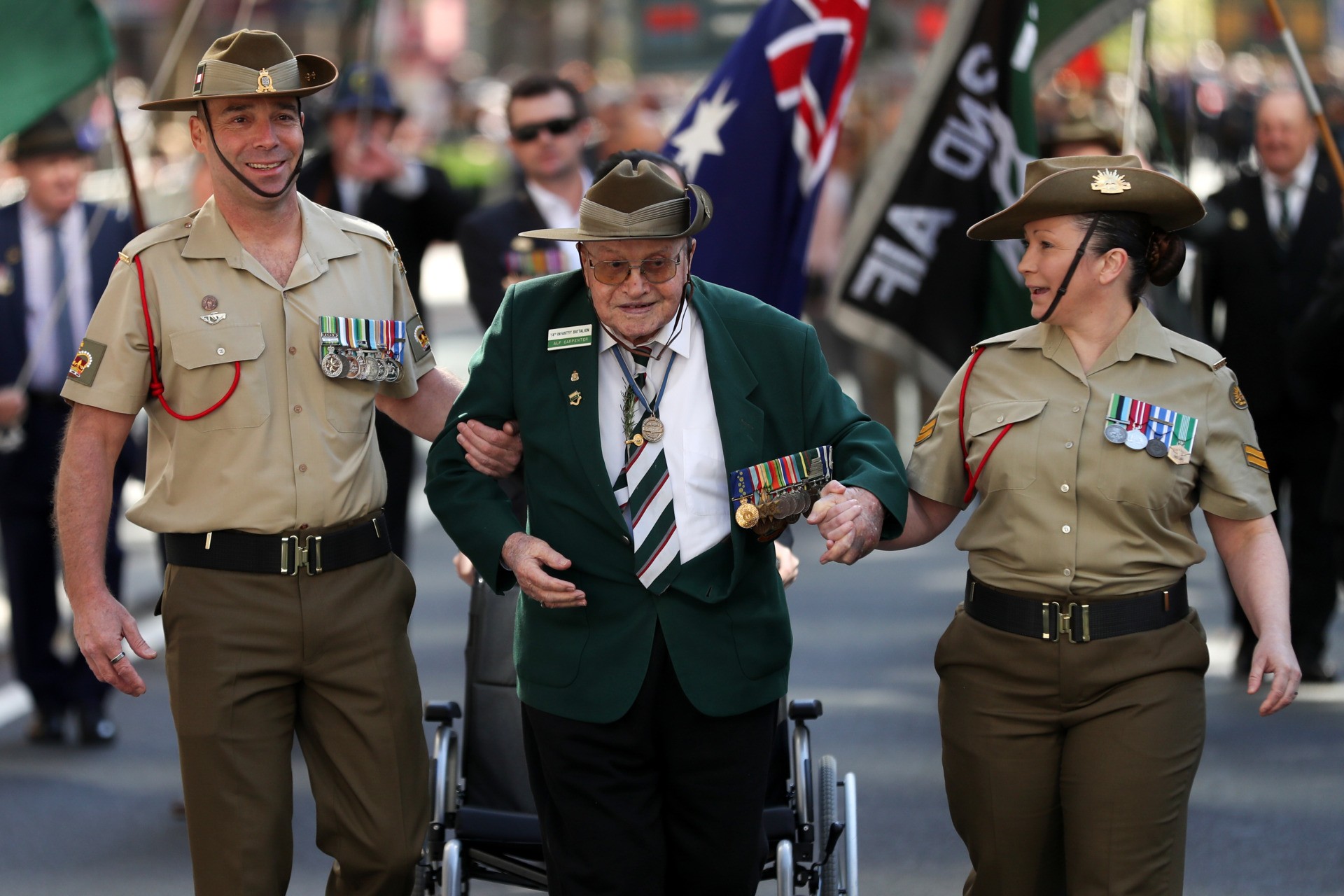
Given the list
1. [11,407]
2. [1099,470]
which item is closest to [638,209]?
[1099,470]

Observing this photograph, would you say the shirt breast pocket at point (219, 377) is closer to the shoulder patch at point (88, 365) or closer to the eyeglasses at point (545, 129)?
the shoulder patch at point (88, 365)

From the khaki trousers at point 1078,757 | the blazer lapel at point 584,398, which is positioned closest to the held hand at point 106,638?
the blazer lapel at point 584,398

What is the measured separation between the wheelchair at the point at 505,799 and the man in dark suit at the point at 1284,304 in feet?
11.6

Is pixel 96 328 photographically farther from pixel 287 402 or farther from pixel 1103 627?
pixel 1103 627

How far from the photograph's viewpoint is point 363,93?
8.12 meters

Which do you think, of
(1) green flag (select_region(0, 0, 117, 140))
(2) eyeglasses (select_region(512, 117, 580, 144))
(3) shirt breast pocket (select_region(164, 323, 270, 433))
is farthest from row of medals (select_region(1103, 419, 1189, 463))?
(2) eyeglasses (select_region(512, 117, 580, 144))

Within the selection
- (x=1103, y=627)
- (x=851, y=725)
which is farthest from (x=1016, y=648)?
(x=851, y=725)

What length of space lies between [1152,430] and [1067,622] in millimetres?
455

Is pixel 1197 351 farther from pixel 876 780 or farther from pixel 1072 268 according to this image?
pixel 876 780

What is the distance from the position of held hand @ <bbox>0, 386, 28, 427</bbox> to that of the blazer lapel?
363cm

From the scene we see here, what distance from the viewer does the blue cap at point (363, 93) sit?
7.97m

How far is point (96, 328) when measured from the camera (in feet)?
14.3

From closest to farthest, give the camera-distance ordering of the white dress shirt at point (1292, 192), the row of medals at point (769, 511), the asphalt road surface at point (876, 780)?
the row of medals at point (769, 511)
the asphalt road surface at point (876, 780)
the white dress shirt at point (1292, 192)

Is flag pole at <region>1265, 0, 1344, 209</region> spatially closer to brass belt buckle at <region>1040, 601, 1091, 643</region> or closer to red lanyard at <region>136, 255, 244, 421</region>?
brass belt buckle at <region>1040, 601, 1091, 643</region>
